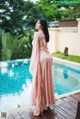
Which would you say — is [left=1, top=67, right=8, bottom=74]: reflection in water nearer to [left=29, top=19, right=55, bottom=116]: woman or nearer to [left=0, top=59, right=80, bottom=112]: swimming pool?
[left=0, top=59, right=80, bottom=112]: swimming pool

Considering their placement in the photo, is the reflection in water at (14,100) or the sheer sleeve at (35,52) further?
the reflection in water at (14,100)

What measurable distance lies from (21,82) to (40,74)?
330 centimetres

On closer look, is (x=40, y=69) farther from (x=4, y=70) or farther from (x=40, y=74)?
(x=4, y=70)

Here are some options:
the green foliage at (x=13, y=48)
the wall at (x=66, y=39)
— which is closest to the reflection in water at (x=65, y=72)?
the wall at (x=66, y=39)

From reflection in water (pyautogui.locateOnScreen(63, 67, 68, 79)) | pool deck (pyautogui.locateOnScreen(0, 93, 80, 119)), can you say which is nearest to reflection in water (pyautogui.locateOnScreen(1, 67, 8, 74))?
reflection in water (pyautogui.locateOnScreen(63, 67, 68, 79))

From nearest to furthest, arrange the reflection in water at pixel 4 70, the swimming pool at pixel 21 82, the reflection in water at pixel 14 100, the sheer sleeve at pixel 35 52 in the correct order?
the sheer sleeve at pixel 35 52 < the reflection in water at pixel 14 100 < the swimming pool at pixel 21 82 < the reflection in water at pixel 4 70

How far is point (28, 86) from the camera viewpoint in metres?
6.28

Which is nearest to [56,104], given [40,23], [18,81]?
[40,23]

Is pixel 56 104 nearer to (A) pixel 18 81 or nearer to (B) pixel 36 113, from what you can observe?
(B) pixel 36 113

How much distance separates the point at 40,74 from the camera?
11.6 ft

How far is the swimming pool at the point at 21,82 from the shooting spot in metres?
5.17

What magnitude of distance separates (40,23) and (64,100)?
1.63 metres

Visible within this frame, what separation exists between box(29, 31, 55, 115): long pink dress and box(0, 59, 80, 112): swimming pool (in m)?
1.14

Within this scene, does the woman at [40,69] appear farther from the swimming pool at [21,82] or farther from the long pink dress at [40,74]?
the swimming pool at [21,82]
